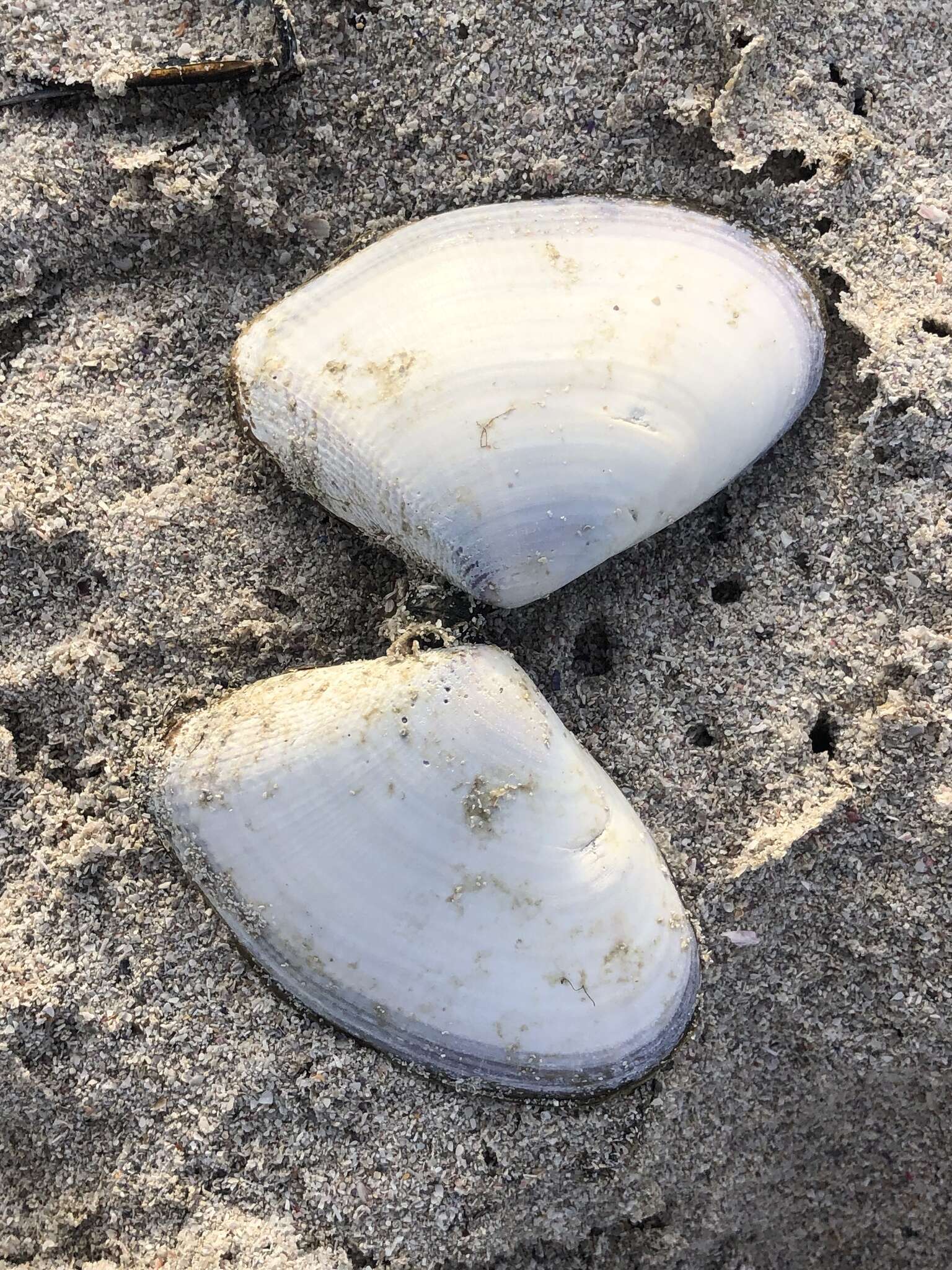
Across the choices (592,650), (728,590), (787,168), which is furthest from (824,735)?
(787,168)

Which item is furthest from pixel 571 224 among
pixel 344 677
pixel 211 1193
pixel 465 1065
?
pixel 211 1193

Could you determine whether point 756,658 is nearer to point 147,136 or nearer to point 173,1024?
point 173,1024

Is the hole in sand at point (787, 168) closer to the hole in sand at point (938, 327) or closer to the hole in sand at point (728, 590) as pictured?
the hole in sand at point (938, 327)

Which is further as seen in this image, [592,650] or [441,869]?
[592,650]

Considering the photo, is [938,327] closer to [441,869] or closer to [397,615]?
[397,615]

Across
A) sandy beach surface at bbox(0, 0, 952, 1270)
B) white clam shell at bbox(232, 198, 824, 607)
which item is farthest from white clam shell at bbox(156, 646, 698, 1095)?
white clam shell at bbox(232, 198, 824, 607)

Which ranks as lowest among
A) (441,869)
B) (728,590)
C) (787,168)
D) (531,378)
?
(441,869)

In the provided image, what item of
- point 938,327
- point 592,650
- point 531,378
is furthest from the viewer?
point 592,650

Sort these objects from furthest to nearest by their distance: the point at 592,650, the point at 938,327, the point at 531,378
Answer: the point at 592,650, the point at 938,327, the point at 531,378

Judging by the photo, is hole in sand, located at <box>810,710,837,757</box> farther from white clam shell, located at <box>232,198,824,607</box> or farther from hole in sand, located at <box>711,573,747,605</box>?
white clam shell, located at <box>232,198,824,607</box>
